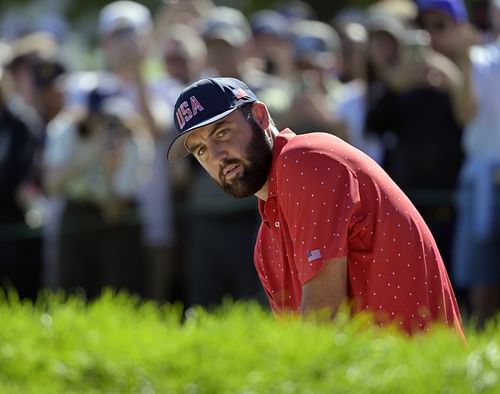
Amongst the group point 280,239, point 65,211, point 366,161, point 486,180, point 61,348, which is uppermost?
point 366,161

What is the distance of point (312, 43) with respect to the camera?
930 cm

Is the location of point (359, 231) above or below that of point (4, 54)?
above

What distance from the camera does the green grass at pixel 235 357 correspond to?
4.08 metres

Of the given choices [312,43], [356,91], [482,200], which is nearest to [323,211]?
[482,200]

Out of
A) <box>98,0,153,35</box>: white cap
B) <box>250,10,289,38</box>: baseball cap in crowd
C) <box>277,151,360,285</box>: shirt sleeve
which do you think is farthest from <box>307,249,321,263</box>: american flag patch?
<box>250,10,289,38</box>: baseball cap in crowd

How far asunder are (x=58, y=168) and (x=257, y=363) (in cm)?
508

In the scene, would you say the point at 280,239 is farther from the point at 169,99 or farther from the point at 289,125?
the point at 169,99

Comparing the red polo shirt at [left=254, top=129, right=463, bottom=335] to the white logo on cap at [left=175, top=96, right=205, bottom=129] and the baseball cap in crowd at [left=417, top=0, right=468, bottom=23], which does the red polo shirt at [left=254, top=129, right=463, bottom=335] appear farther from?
the baseball cap in crowd at [left=417, top=0, right=468, bottom=23]

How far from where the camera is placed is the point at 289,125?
8477 mm

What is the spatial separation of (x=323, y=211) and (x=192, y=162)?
4.57 meters

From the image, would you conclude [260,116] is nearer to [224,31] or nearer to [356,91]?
[356,91]

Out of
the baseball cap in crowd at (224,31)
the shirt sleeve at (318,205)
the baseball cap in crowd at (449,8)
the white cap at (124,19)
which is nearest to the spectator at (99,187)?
the white cap at (124,19)

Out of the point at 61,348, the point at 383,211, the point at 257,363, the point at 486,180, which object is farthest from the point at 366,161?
A: the point at 486,180

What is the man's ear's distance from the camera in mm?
4848
